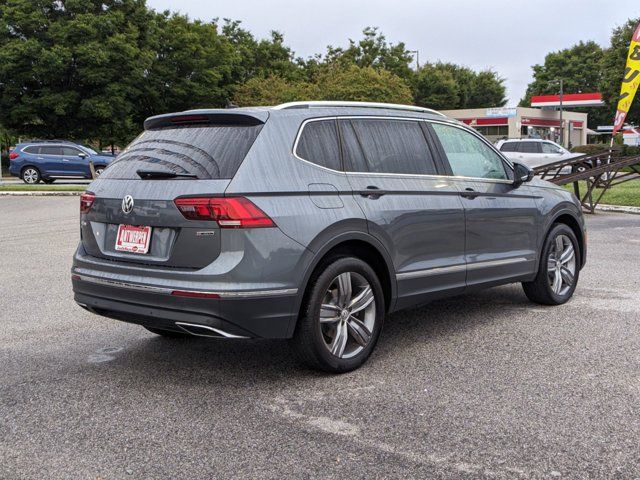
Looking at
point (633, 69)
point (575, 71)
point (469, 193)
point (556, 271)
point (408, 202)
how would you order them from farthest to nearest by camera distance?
point (575, 71) → point (633, 69) → point (556, 271) → point (469, 193) → point (408, 202)

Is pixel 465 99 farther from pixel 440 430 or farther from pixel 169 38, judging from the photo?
pixel 440 430

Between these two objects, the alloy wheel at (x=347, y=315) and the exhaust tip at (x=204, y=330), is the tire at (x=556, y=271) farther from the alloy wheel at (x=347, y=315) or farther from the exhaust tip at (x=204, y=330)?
the exhaust tip at (x=204, y=330)

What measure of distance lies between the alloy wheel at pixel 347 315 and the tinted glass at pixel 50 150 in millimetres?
26441

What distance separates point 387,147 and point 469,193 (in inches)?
35.5

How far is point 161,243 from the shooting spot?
4.15 meters

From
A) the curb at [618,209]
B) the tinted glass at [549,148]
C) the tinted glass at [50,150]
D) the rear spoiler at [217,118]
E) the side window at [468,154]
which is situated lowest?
the curb at [618,209]

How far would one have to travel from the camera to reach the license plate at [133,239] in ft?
13.8

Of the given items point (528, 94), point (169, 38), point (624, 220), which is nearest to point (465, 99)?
point (528, 94)

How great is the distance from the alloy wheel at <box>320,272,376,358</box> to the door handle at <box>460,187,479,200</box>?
1.32m

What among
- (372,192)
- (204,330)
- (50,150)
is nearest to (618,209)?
(372,192)

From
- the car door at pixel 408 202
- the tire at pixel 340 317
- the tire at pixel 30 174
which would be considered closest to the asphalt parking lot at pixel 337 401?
the tire at pixel 340 317

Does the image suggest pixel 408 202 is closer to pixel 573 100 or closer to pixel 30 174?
pixel 30 174

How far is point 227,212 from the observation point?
3.95m

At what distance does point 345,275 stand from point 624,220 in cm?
1194
